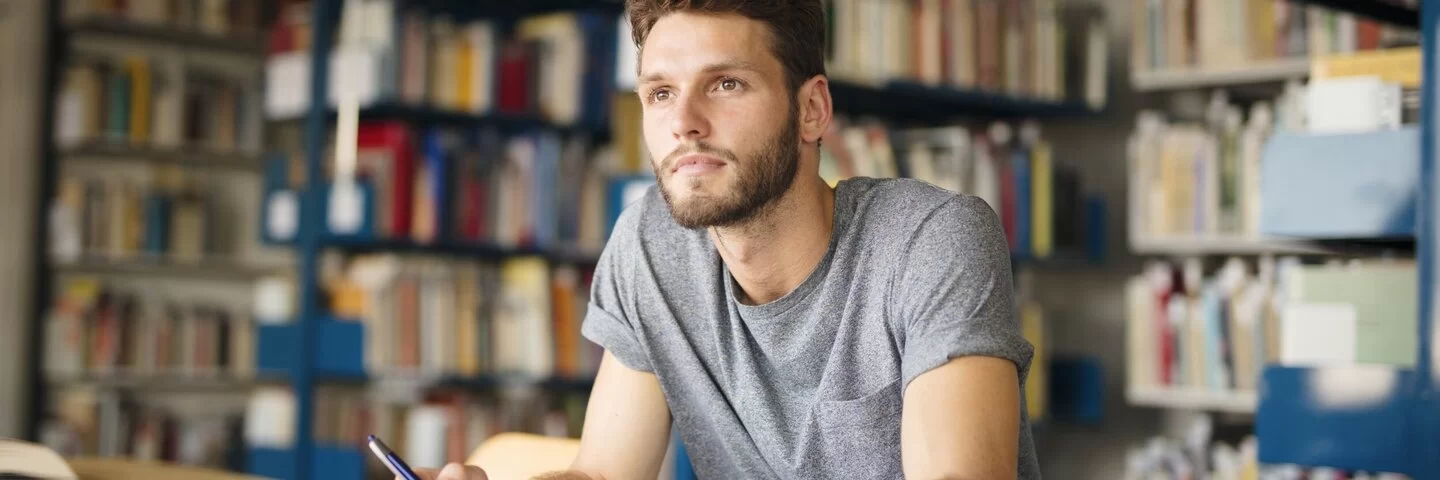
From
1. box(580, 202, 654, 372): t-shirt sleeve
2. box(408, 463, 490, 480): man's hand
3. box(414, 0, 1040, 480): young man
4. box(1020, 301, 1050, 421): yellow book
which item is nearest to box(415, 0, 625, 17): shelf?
box(1020, 301, 1050, 421): yellow book

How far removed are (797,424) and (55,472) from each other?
0.68 meters

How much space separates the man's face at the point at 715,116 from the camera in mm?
1451

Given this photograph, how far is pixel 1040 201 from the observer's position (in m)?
4.39

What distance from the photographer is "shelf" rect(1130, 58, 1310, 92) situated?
4.05 metres

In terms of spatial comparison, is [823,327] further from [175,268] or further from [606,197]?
[175,268]

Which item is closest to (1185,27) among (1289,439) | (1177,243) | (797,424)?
(1177,243)

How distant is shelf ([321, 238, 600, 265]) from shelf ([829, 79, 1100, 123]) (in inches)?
32.3

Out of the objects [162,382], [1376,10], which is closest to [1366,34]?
[1376,10]

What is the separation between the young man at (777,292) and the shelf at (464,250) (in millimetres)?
2518

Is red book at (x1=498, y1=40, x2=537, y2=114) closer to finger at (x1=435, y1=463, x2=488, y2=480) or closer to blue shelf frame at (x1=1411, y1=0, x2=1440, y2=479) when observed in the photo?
blue shelf frame at (x1=1411, y1=0, x2=1440, y2=479)

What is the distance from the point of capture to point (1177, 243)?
422 centimetres

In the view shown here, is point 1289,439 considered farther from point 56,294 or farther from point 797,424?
point 56,294

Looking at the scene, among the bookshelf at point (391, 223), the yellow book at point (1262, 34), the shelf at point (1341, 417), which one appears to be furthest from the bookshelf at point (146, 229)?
the shelf at point (1341, 417)

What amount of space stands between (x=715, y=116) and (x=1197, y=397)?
295 cm
